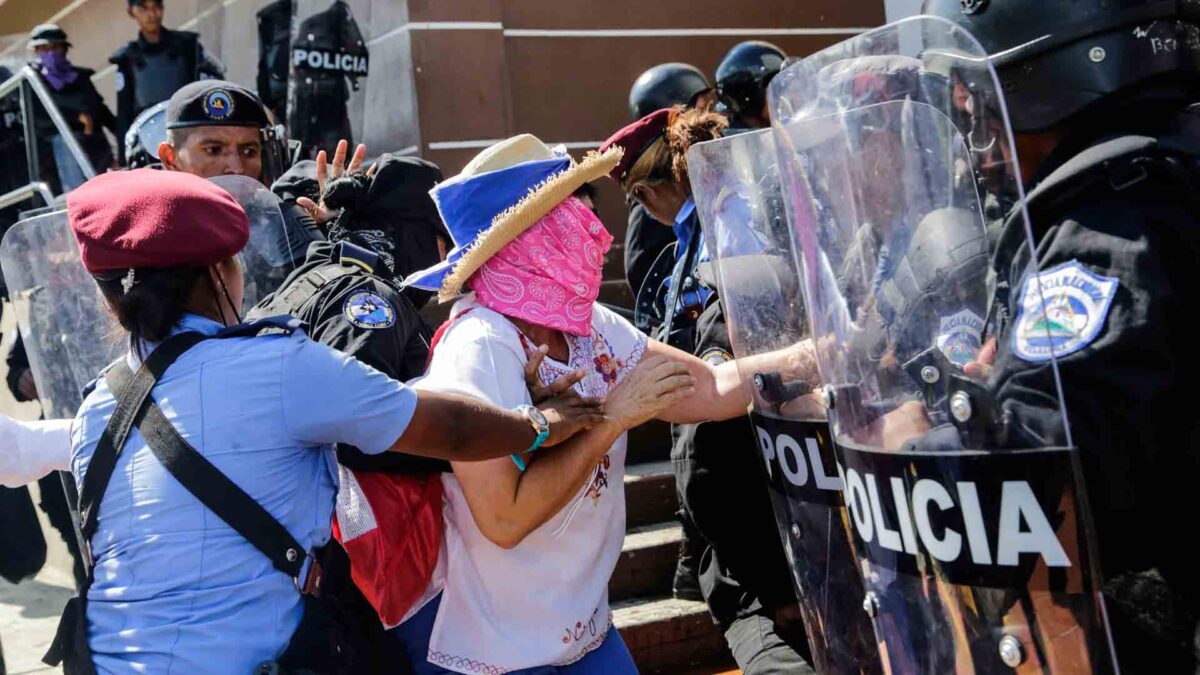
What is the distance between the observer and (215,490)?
220 centimetres

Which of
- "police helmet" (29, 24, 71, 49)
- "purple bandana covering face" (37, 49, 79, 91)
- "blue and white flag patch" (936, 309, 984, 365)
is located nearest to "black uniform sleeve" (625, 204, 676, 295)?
"blue and white flag patch" (936, 309, 984, 365)

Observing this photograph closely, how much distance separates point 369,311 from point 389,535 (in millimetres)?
611

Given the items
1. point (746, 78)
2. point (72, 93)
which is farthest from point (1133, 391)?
point (72, 93)

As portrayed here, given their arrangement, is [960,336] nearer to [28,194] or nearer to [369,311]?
[369,311]

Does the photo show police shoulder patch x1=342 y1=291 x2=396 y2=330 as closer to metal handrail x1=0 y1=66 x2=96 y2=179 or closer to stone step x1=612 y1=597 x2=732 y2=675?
stone step x1=612 y1=597 x2=732 y2=675

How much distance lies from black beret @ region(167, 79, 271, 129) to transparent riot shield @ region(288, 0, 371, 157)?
332cm

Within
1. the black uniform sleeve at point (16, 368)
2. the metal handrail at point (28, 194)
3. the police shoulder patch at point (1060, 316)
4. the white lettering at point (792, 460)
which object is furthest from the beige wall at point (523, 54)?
the police shoulder patch at point (1060, 316)

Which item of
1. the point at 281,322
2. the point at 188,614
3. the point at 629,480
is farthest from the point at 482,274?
the point at 629,480

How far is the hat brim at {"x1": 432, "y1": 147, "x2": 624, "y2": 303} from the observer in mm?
2658

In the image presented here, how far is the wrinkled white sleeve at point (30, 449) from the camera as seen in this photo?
260 cm

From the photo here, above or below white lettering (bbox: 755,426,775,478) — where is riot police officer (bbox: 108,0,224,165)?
above

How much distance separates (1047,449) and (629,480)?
13.9ft

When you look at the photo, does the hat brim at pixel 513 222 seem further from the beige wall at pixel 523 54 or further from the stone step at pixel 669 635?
the beige wall at pixel 523 54

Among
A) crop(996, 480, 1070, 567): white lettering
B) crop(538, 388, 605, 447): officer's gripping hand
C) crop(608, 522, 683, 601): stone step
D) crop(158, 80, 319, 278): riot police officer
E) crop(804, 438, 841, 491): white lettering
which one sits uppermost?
crop(158, 80, 319, 278): riot police officer
